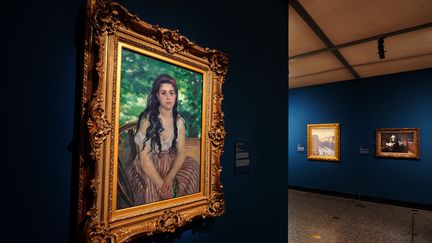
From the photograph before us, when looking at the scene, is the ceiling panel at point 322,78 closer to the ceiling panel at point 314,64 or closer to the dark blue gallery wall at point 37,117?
the ceiling panel at point 314,64

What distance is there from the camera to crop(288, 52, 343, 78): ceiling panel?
4.69 m

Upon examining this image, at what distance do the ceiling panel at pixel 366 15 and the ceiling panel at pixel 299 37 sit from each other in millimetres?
177

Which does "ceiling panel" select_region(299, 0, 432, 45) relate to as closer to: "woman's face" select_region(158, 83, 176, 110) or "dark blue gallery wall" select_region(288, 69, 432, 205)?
"woman's face" select_region(158, 83, 176, 110)

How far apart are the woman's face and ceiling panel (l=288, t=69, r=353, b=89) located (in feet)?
17.8

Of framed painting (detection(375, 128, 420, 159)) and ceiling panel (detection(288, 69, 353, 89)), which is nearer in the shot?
framed painting (detection(375, 128, 420, 159))

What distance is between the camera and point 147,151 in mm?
1240

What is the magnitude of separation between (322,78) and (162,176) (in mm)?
6165

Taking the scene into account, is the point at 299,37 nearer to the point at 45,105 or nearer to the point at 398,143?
the point at 45,105

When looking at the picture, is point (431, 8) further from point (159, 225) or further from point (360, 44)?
point (159, 225)

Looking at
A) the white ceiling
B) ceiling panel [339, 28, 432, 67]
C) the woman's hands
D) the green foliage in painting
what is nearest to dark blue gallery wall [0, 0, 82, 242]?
the green foliage in painting

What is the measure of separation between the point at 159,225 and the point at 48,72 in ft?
2.98

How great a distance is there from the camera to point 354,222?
4473mm

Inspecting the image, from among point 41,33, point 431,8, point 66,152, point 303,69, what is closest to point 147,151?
point 66,152

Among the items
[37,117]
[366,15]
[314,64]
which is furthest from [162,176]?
[314,64]
